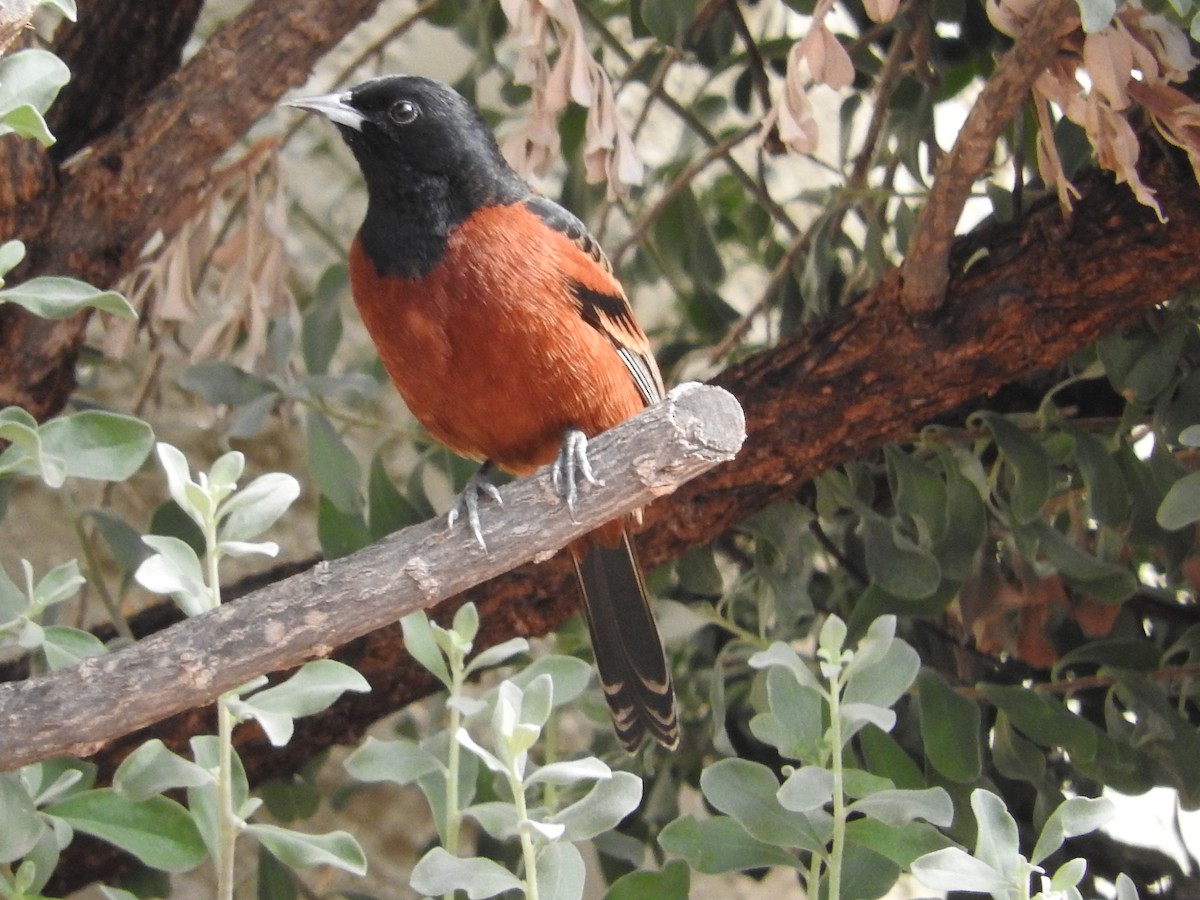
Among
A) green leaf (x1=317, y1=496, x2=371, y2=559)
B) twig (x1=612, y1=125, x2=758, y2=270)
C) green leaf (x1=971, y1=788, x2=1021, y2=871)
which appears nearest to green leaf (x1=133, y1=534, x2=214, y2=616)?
green leaf (x1=317, y1=496, x2=371, y2=559)

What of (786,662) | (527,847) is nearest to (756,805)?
(786,662)

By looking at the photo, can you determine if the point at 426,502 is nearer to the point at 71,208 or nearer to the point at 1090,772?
the point at 71,208

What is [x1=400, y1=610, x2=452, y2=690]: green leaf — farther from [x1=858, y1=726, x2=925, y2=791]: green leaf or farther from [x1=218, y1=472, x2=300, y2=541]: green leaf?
[x1=858, y1=726, x2=925, y2=791]: green leaf

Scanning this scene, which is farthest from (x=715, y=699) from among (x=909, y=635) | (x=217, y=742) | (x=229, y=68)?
(x=229, y=68)

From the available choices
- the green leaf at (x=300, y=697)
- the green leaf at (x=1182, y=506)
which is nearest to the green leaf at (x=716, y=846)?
the green leaf at (x=300, y=697)

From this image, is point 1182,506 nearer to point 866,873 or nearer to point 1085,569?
point 1085,569

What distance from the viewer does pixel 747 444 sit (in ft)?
5.81

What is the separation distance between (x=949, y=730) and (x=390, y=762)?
0.68 m

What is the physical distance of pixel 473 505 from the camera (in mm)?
1376

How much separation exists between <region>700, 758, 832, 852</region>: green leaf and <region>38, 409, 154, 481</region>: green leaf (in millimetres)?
622

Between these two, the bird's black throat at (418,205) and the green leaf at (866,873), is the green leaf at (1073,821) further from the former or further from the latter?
the bird's black throat at (418,205)

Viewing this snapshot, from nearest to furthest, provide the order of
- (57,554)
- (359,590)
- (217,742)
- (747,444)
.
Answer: (359,590) < (217,742) < (747,444) < (57,554)

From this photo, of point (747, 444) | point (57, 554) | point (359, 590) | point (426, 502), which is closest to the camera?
point (359, 590)

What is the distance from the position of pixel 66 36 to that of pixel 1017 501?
1.39 metres
